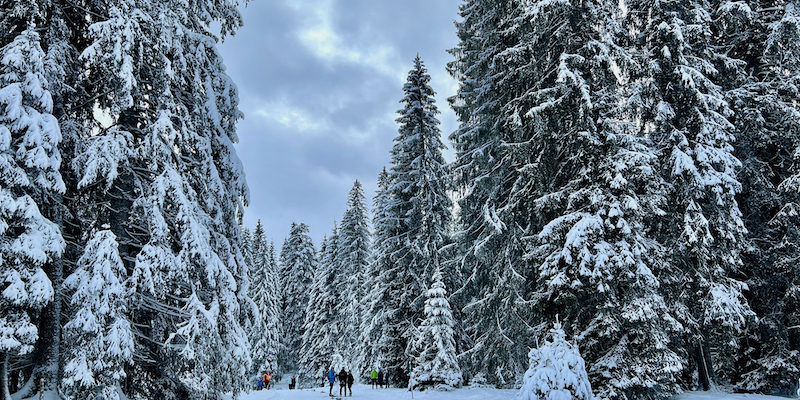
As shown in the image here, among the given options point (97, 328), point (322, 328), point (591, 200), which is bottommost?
point (322, 328)

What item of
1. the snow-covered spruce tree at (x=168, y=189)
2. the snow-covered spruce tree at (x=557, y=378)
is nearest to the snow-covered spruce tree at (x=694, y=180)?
the snow-covered spruce tree at (x=557, y=378)

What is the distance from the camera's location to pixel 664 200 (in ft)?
45.5

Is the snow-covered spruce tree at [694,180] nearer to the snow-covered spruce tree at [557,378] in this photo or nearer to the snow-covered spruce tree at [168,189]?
the snow-covered spruce tree at [557,378]

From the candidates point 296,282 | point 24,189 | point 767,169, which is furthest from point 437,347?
point 296,282

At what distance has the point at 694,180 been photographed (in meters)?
14.6

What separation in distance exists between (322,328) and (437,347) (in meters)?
20.9

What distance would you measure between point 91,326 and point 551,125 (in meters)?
13.2

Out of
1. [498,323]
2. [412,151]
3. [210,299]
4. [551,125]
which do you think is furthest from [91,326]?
[412,151]

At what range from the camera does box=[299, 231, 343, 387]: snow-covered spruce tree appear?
38.9 metres

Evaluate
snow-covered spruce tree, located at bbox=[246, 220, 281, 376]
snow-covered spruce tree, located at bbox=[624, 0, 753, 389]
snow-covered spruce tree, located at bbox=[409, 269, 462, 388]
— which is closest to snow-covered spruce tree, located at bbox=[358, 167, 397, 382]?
snow-covered spruce tree, located at bbox=[409, 269, 462, 388]

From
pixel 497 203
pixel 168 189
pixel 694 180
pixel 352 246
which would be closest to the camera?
pixel 168 189

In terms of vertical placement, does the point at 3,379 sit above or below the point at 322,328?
above

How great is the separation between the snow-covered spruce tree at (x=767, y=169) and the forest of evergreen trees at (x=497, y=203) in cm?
10

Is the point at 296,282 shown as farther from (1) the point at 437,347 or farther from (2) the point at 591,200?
(2) the point at 591,200
